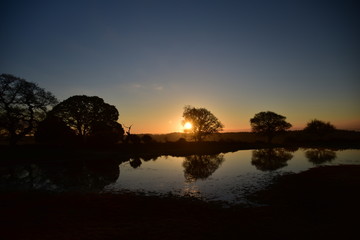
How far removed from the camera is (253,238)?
9867 mm

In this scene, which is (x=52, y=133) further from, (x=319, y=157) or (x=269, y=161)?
(x=319, y=157)

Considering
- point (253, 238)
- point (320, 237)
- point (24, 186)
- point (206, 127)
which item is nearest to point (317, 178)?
point (320, 237)

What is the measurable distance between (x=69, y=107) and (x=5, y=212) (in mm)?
61913

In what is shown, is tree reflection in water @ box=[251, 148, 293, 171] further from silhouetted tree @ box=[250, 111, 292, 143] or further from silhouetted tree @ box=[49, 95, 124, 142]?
silhouetted tree @ box=[250, 111, 292, 143]

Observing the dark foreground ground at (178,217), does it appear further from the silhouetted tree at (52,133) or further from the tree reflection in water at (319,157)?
the silhouetted tree at (52,133)

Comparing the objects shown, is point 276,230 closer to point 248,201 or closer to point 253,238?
point 253,238

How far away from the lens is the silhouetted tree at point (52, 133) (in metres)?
58.1

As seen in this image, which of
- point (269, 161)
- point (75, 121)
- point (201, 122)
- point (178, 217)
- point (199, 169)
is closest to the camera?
point (178, 217)

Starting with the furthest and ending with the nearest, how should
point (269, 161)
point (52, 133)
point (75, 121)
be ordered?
point (75, 121) < point (52, 133) < point (269, 161)

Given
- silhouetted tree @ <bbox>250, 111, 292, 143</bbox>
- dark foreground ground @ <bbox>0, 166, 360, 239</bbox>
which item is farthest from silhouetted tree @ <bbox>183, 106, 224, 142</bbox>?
dark foreground ground @ <bbox>0, 166, 360, 239</bbox>

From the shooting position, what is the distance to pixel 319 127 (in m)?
123

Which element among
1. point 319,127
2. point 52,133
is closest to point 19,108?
point 52,133

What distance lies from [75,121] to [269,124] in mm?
87986

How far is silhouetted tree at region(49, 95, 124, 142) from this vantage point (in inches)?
2776
